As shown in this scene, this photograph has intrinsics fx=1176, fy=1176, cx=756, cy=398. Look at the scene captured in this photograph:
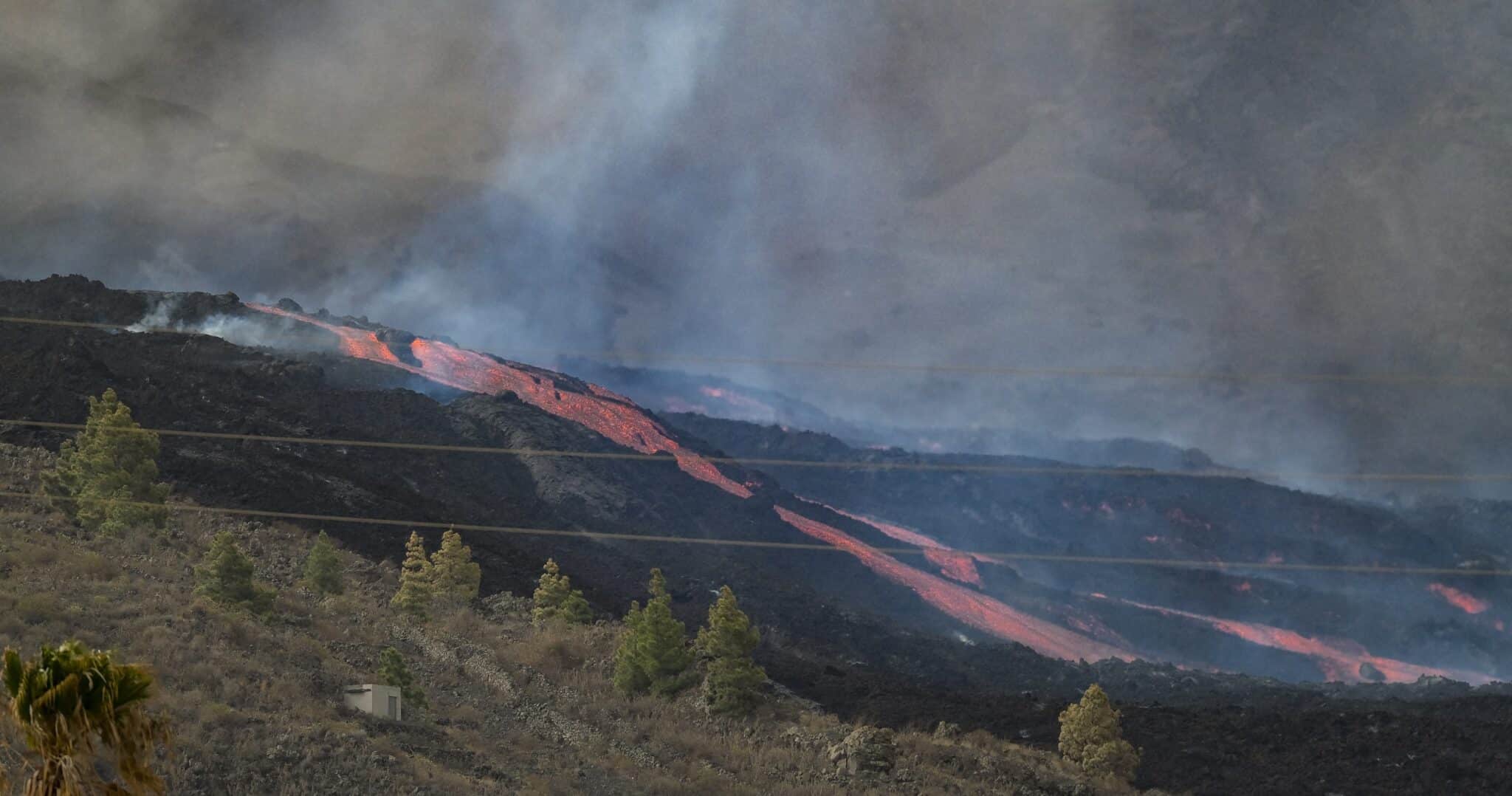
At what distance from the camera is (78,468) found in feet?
188

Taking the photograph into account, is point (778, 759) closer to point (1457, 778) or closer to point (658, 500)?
point (1457, 778)

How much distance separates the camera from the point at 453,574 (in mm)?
66125

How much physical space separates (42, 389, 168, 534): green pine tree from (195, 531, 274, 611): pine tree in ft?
38.7

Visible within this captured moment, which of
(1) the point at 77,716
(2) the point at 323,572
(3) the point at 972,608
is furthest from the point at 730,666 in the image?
(3) the point at 972,608

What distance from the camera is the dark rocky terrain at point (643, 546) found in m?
61.1

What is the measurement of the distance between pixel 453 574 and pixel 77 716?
5186cm

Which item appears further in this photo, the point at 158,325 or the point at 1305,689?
the point at 158,325

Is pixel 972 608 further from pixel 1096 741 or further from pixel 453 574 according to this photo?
pixel 1096 741

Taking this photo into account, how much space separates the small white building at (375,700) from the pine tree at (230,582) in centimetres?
950

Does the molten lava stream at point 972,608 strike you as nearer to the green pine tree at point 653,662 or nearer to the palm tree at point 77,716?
the green pine tree at point 653,662

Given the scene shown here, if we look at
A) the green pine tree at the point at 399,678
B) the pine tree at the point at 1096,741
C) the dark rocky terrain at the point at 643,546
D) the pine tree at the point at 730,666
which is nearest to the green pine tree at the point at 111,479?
the dark rocky terrain at the point at 643,546

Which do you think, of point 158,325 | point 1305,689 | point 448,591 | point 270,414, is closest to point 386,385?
point 158,325

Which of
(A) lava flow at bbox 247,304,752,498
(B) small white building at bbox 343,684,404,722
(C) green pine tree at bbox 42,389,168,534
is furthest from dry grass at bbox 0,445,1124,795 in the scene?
(A) lava flow at bbox 247,304,752,498

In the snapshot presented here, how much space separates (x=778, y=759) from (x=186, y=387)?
256ft
